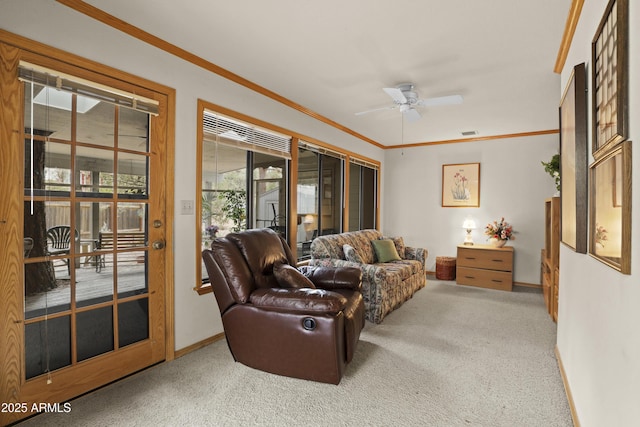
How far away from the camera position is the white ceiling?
2166mm

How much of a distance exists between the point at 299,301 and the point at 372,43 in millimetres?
2054

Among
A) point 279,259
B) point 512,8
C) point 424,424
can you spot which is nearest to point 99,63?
point 279,259

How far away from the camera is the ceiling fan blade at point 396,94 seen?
3.10m

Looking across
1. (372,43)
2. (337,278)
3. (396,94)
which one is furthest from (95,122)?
(396,94)

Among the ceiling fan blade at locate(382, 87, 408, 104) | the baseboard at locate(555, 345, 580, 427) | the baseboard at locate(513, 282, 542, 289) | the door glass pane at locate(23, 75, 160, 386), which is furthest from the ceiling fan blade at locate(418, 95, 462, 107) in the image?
the baseboard at locate(513, 282, 542, 289)

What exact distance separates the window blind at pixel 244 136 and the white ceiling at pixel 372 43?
47cm

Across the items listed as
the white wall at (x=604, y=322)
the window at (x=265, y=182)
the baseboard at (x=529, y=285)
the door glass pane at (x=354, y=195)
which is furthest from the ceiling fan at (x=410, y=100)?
the baseboard at (x=529, y=285)

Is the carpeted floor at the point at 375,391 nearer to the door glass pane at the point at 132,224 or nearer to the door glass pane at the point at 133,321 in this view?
the door glass pane at the point at 133,321

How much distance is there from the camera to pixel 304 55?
2.83 meters

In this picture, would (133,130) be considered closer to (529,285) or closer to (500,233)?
(500,233)

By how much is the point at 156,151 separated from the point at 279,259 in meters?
1.34

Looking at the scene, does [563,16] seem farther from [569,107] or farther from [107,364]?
[107,364]

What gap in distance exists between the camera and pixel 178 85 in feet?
9.07

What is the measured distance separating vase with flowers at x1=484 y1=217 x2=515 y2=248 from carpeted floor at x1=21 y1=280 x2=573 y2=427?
2.44m
